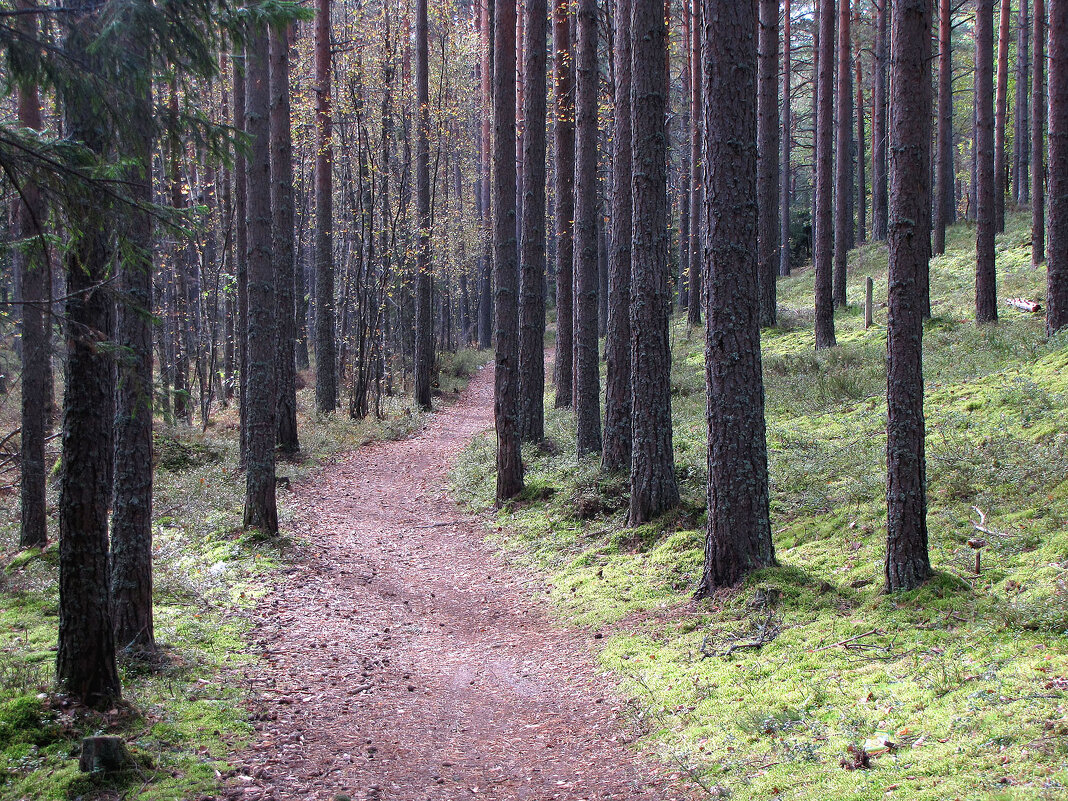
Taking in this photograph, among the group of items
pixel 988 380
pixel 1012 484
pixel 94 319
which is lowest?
pixel 1012 484

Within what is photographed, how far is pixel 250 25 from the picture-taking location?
197 inches

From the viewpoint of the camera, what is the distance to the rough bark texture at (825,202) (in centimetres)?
1812

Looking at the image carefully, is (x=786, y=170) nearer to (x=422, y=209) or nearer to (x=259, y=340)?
(x=422, y=209)

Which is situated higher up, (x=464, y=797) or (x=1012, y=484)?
(x=1012, y=484)

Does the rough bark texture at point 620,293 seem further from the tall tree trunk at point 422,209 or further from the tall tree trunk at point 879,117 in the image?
the tall tree trunk at point 879,117

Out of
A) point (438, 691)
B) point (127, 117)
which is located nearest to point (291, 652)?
point (438, 691)

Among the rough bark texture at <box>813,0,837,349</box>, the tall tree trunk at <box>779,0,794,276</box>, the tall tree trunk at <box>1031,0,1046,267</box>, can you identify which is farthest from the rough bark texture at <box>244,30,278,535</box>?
the tall tree trunk at <box>779,0,794,276</box>

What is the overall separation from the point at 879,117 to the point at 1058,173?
1899 cm

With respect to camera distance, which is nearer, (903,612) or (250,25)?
(250,25)

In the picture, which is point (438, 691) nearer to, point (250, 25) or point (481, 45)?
point (250, 25)

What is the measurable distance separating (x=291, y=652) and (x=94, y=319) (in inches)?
143

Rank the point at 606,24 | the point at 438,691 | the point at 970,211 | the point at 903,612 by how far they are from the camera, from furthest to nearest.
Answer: the point at 970,211 → the point at 606,24 → the point at 438,691 → the point at 903,612

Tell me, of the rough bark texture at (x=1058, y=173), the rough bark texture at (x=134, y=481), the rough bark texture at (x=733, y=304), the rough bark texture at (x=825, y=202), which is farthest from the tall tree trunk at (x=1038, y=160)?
the rough bark texture at (x=134, y=481)

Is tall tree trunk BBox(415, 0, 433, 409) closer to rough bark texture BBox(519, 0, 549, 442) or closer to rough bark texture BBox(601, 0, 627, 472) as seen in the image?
rough bark texture BBox(519, 0, 549, 442)
